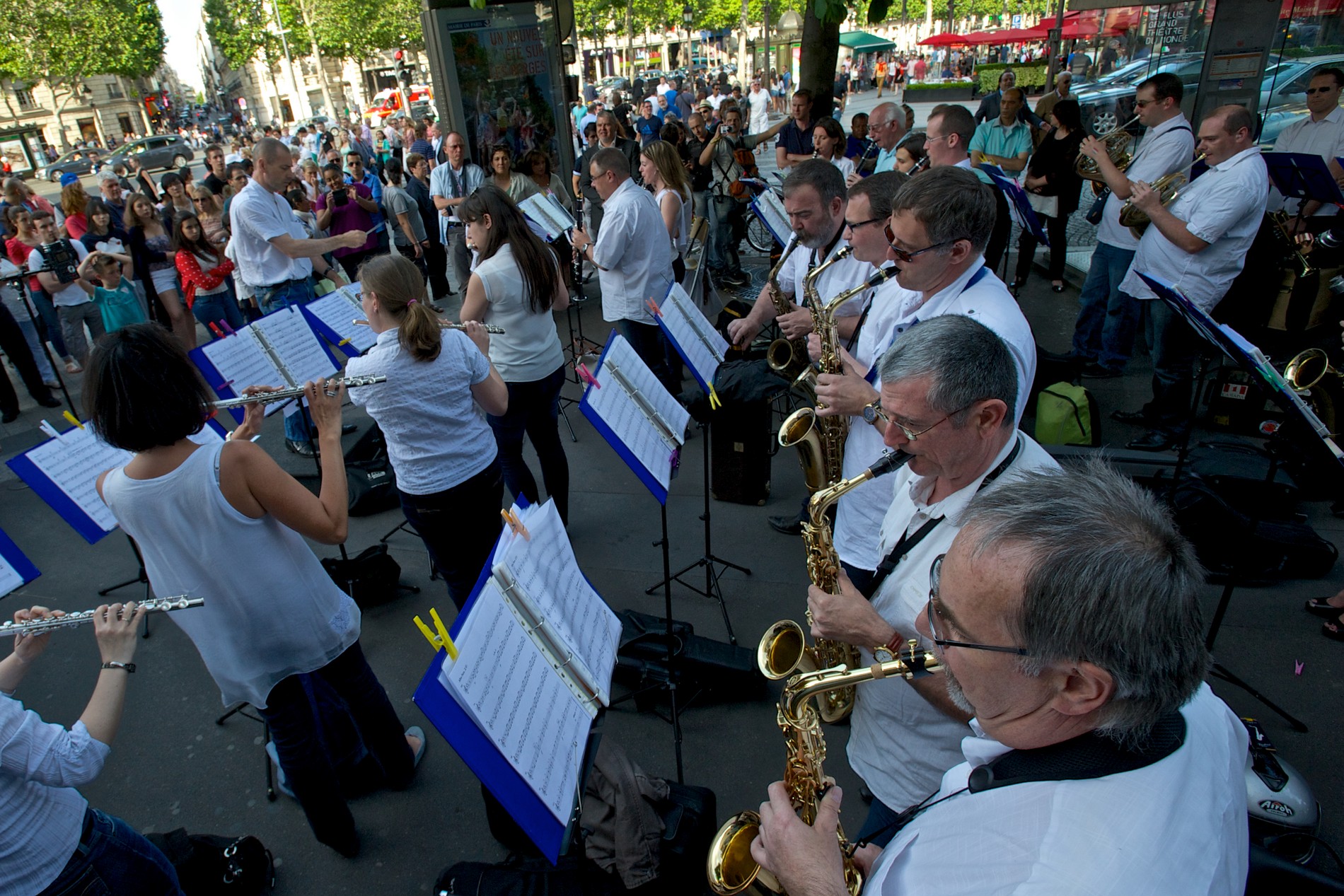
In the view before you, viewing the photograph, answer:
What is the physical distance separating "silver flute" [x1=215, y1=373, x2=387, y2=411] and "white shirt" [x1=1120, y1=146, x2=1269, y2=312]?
413cm

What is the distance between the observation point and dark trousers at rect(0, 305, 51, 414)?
666cm

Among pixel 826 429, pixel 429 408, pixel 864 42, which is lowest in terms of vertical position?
pixel 826 429

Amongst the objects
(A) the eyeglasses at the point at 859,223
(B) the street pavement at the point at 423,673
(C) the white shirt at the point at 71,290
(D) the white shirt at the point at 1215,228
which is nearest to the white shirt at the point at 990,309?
(A) the eyeglasses at the point at 859,223

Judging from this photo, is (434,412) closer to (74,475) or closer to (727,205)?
(74,475)

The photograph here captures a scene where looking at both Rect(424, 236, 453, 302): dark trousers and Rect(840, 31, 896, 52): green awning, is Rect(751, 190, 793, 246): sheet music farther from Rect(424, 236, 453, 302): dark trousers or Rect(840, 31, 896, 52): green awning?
Rect(840, 31, 896, 52): green awning

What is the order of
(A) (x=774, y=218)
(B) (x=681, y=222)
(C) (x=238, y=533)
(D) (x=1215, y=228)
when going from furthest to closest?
(B) (x=681, y=222)
(A) (x=774, y=218)
(D) (x=1215, y=228)
(C) (x=238, y=533)

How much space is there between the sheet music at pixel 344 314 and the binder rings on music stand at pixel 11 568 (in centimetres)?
237

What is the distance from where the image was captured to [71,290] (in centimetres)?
697

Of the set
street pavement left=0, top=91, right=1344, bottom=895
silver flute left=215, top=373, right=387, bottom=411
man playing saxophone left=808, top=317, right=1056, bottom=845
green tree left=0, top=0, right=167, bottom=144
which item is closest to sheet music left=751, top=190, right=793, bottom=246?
street pavement left=0, top=91, right=1344, bottom=895

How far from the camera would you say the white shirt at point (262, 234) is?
209 inches

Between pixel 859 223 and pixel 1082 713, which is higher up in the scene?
pixel 859 223

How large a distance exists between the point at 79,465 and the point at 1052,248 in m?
8.42

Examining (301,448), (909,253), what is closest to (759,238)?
(301,448)

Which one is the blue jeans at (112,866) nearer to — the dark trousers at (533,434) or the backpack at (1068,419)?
the dark trousers at (533,434)
